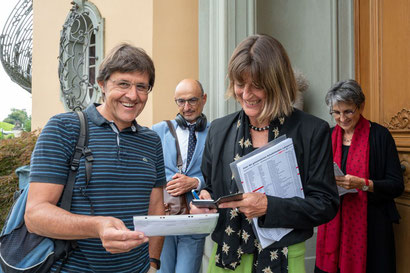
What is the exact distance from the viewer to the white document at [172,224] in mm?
1188

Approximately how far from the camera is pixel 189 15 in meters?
4.69

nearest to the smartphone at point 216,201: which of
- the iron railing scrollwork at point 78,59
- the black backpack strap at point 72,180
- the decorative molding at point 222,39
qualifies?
the black backpack strap at point 72,180

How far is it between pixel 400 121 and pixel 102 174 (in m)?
2.49

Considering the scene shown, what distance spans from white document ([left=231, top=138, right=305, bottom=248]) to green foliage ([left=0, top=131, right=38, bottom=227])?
3.28 meters

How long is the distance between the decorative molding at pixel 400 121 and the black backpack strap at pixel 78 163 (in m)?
2.49

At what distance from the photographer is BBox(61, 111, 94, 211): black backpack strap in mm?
1377

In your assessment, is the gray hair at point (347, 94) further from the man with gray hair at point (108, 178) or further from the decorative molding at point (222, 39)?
the man with gray hair at point (108, 178)

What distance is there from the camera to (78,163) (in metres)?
1.40

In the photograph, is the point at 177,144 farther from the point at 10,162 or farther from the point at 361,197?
the point at 10,162

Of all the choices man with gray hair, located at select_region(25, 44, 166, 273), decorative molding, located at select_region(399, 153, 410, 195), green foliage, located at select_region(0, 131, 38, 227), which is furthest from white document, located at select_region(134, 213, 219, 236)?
green foliage, located at select_region(0, 131, 38, 227)

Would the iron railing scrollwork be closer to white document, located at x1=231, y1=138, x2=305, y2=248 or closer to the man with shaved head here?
the man with shaved head

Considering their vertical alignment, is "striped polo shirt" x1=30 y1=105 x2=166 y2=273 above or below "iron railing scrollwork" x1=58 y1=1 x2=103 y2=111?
below

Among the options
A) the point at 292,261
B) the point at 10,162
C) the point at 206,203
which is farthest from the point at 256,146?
the point at 10,162

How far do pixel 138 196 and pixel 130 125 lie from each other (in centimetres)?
34
